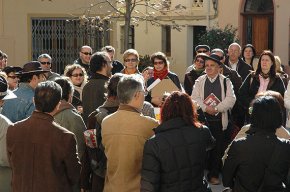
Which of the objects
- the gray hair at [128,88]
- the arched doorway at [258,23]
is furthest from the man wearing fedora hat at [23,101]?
the arched doorway at [258,23]

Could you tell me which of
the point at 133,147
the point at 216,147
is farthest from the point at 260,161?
the point at 216,147

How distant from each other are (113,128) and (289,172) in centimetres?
154

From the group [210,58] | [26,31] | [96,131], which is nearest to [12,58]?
[26,31]

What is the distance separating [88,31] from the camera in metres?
17.0

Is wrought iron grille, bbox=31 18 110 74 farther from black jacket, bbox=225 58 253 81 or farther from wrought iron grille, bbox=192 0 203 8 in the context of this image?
wrought iron grille, bbox=192 0 203 8

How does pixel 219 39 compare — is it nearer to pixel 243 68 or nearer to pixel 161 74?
pixel 243 68

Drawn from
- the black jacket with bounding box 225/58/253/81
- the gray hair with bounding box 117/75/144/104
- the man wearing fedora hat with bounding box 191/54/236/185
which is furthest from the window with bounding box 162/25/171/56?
the gray hair with bounding box 117/75/144/104

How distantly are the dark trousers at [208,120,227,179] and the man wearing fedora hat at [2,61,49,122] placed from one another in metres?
2.81

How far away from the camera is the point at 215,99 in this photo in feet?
29.5

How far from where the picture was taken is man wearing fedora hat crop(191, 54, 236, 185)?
8969 millimetres

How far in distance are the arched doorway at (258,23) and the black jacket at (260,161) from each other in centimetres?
1996

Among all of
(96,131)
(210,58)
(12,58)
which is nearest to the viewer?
(96,131)

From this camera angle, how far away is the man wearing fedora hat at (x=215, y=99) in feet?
29.4

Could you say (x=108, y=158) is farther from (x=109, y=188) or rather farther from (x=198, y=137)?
(x=198, y=137)
